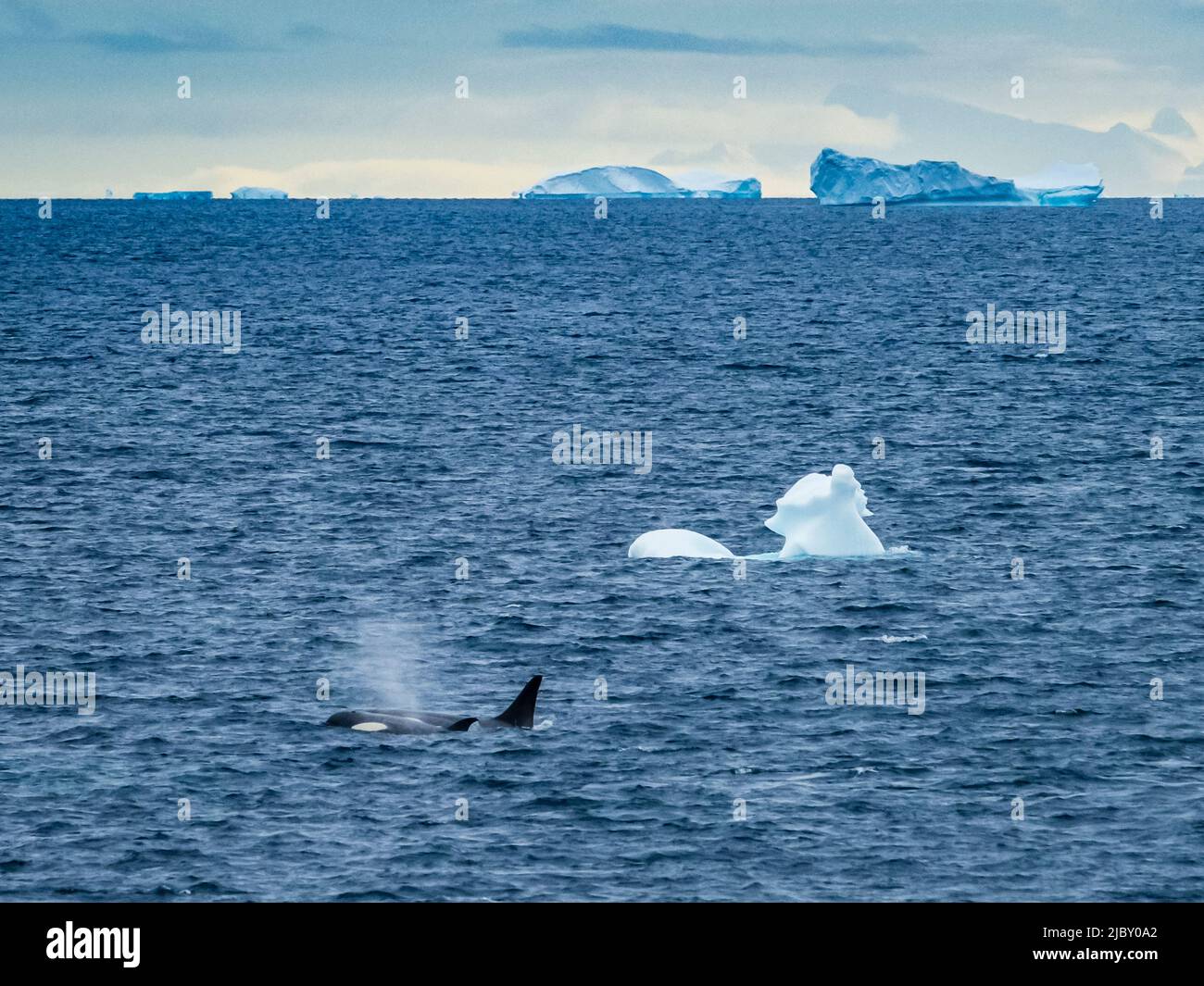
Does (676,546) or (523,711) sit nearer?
(523,711)

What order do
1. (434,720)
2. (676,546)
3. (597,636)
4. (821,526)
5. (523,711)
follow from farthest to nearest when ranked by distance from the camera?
(821,526) → (676,546) → (597,636) → (434,720) → (523,711)

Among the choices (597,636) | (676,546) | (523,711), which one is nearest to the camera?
(523,711)

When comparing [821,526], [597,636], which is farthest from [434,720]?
[821,526]

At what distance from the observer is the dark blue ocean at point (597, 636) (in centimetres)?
2731

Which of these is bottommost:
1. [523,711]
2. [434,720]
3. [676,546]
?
[434,720]

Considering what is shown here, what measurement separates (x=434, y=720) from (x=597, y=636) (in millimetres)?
8192

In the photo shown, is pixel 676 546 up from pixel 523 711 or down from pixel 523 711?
up

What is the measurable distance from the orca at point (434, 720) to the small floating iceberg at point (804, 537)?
55.0 feet

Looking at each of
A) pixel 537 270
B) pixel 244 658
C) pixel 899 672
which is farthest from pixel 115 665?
pixel 537 270

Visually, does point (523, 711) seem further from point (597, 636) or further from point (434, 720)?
point (597, 636)

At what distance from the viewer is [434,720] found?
33.7 metres

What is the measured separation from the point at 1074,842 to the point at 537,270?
16758cm

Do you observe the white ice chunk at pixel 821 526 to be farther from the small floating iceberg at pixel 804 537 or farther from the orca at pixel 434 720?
the orca at pixel 434 720

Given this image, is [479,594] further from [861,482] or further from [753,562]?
A: [861,482]
